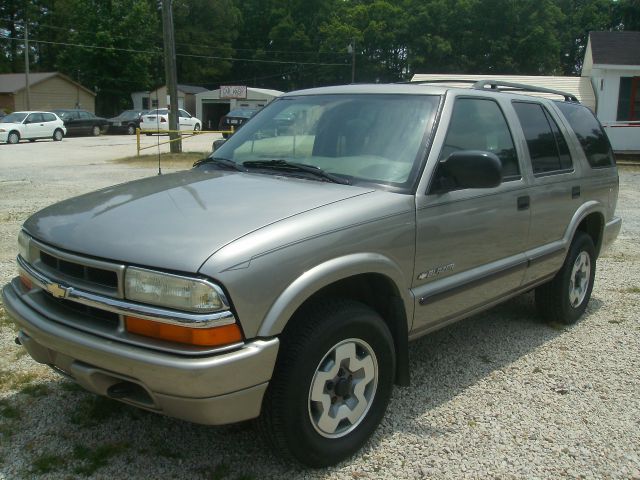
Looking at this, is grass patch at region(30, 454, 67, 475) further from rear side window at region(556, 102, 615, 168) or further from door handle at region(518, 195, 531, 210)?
rear side window at region(556, 102, 615, 168)

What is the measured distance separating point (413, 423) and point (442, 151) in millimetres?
1527

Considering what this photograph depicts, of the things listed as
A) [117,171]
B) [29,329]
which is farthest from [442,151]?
[117,171]

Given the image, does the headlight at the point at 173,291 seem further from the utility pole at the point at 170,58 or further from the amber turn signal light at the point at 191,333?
the utility pole at the point at 170,58

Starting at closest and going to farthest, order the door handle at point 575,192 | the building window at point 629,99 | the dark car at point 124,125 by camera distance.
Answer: the door handle at point 575,192 → the building window at point 629,99 → the dark car at point 124,125

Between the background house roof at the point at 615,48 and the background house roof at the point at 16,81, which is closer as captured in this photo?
the background house roof at the point at 615,48

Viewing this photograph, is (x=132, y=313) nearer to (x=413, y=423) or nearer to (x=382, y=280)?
(x=382, y=280)

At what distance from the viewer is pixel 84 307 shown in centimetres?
287

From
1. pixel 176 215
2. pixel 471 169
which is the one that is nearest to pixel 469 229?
pixel 471 169

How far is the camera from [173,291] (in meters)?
2.56

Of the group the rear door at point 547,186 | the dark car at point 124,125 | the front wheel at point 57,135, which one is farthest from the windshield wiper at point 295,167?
the dark car at point 124,125

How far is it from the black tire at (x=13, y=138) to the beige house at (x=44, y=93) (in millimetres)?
19479

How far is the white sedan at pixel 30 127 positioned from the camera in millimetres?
29359

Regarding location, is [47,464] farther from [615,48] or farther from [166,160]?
[615,48]

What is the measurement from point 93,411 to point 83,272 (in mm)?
1108
